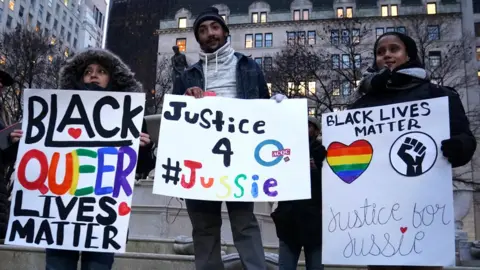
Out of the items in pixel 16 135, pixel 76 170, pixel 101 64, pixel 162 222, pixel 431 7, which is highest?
pixel 431 7

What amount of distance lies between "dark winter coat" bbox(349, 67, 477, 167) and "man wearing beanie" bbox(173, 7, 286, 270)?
69 cm

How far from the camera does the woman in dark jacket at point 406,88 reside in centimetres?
315

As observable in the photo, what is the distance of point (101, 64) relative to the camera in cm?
400

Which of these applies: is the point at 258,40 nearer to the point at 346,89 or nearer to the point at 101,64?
the point at 346,89

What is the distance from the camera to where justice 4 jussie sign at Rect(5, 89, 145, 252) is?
10.9 ft

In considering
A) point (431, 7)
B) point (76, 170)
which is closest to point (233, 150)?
point (76, 170)

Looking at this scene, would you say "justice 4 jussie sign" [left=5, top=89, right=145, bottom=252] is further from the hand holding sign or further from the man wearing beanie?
the man wearing beanie

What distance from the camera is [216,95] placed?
13.3 feet

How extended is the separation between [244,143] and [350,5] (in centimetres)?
4618

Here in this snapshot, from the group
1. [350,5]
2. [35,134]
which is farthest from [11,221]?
[350,5]

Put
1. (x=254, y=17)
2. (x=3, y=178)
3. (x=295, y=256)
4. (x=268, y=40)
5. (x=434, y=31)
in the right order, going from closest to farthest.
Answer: (x=3, y=178) → (x=295, y=256) → (x=434, y=31) → (x=268, y=40) → (x=254, y=17)

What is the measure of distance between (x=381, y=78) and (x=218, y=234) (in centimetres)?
169

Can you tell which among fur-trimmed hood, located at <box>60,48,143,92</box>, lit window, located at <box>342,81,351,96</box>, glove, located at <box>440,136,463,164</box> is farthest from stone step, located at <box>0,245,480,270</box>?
lit window, located at <box>342,81,351,96</box>

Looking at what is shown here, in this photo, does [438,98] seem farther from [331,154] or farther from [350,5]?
[350,5]
